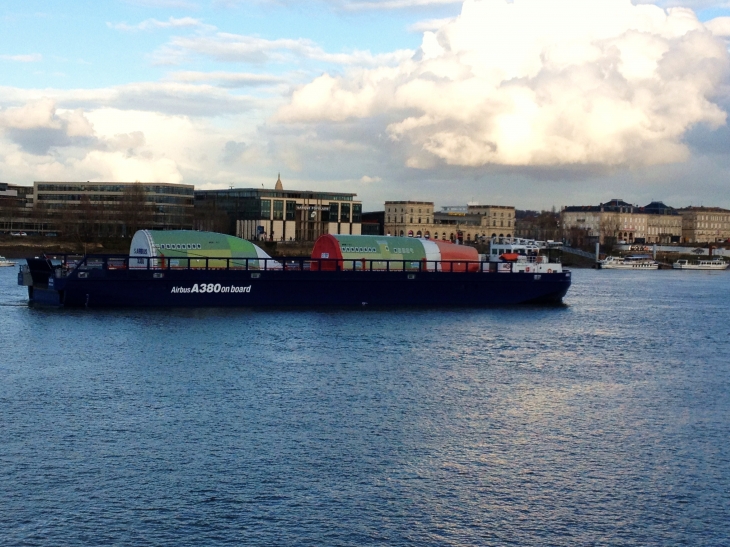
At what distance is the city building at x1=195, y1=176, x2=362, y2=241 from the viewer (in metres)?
161

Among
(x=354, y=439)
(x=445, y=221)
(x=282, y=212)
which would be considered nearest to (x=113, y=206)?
(x=282, y=212)

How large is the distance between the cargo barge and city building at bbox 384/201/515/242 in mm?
114645

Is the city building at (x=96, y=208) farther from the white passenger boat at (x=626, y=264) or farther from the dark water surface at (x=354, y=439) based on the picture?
the dark water surface at (x=354, y=439)

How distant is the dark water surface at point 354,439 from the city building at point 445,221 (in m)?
137

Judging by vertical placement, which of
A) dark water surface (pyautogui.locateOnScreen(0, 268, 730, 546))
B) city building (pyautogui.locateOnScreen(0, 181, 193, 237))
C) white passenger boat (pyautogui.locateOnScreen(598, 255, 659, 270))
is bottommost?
dark water surface (pyautogui.locateOnScreen(0, 268, 730, 546))

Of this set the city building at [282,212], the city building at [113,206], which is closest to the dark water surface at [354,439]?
the city building at [113,206]

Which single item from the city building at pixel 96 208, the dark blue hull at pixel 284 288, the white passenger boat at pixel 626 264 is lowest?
the dark blue hull at pixel 284 288

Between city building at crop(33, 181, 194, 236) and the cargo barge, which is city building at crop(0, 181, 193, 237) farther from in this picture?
the cargo barge

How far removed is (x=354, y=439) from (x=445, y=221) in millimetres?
168265

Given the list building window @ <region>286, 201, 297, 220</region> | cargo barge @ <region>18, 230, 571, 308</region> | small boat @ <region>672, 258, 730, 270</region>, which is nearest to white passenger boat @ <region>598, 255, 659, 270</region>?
small boat @ <region>672, 258, 730, 270</region>

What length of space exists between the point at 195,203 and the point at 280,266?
115 metres

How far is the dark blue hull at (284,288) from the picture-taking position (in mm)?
52875

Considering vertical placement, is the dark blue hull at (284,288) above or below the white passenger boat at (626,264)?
below

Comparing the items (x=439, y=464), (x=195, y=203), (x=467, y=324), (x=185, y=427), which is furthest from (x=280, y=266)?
(x=195, y=203)
